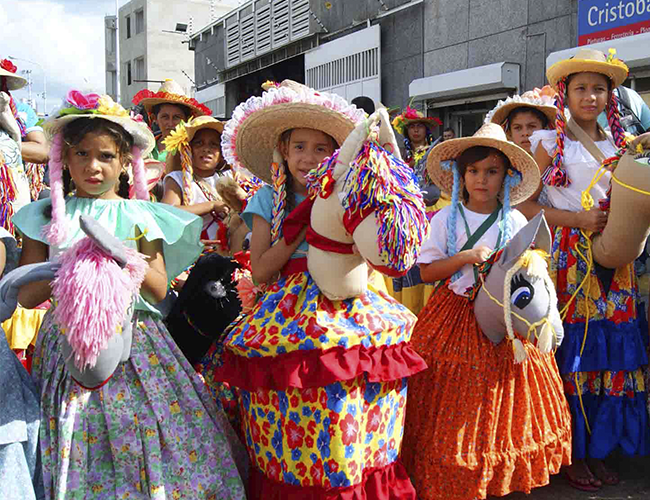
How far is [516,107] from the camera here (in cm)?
396

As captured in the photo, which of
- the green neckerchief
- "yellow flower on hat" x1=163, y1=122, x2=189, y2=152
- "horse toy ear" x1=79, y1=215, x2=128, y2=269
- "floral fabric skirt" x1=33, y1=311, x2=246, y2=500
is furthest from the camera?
"yellow flower on hat" x1=163, y1=122, x2=189, y2=152

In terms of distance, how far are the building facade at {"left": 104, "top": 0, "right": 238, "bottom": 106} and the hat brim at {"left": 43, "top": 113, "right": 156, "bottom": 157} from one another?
34613mm

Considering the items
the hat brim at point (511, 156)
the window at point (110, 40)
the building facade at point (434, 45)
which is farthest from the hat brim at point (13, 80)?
the window at point (110, 40)

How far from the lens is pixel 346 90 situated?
15.3 meters

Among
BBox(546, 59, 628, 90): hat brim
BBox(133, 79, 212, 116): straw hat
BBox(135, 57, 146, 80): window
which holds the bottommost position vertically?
BBox(546, 59, 628, 90): hat brim

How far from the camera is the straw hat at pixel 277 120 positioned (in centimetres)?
245

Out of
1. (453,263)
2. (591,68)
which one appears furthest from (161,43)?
(453,263)

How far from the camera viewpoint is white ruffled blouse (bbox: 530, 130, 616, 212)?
326 centimetres

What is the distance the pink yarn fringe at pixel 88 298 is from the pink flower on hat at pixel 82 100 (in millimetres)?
628

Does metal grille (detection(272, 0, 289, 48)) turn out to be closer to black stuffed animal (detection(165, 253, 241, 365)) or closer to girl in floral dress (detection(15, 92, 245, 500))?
black stuffed animal (detection(165, 253, 241, 365))

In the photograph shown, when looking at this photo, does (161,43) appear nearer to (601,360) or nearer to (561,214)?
(561,214)

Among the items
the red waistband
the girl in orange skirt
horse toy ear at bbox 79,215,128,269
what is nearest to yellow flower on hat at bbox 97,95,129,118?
horse toy ear at bbox 79,215,128,269

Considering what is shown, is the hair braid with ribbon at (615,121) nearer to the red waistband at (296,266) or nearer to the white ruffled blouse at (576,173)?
the white ruffled blouse at (576,173)

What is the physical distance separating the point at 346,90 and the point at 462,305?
1307 cm
